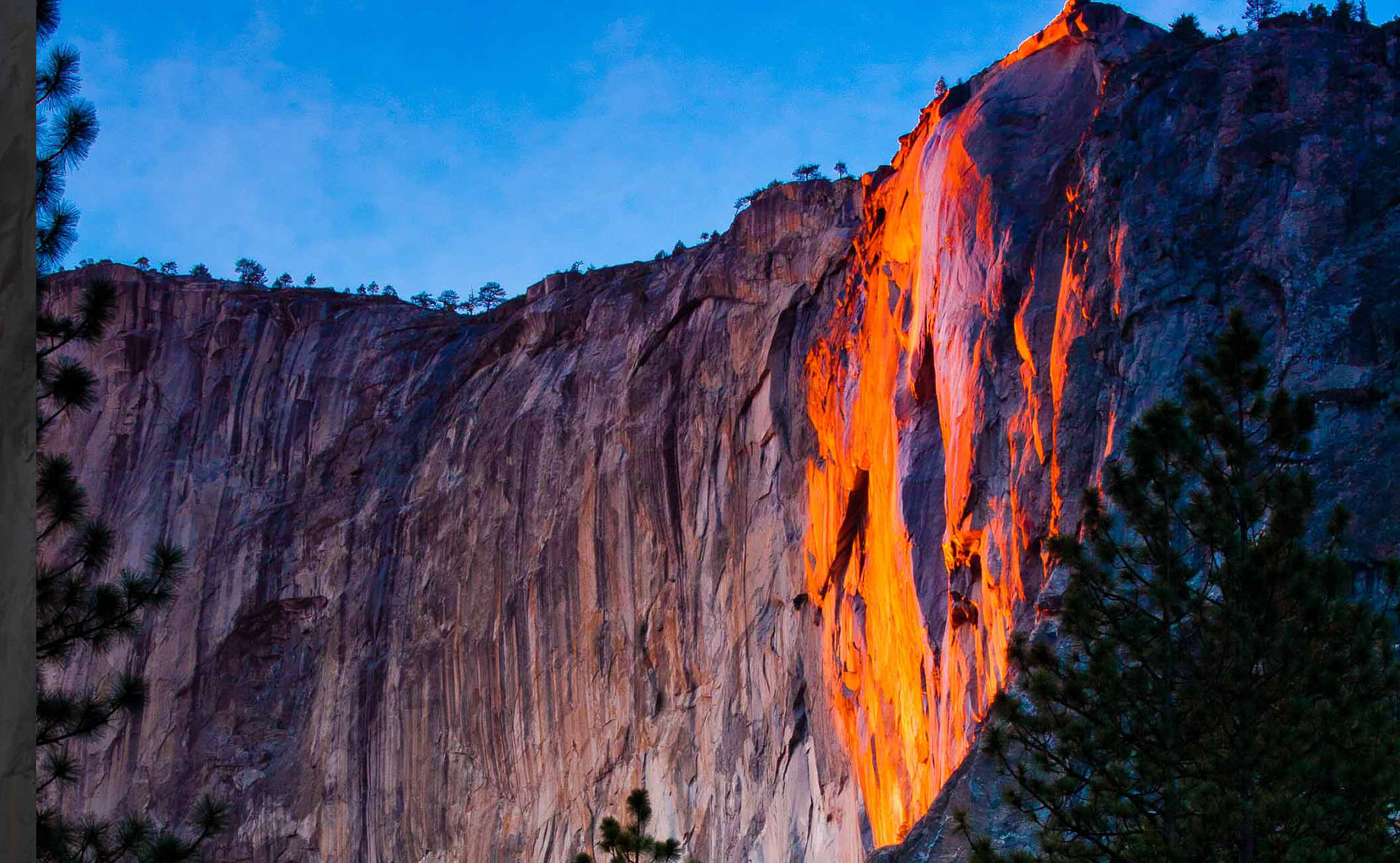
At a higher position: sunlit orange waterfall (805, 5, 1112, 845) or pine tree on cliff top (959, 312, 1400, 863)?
sunlit orange waterfall (805, 5, 1112, 845)

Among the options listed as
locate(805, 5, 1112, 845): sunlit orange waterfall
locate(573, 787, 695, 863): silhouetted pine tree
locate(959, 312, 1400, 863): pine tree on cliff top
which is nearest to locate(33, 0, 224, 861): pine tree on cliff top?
locate(573, 787, 695, 863): silhouetted pine tree

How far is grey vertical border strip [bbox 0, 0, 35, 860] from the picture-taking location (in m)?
4.33

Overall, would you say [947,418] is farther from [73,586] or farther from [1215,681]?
[73,586]

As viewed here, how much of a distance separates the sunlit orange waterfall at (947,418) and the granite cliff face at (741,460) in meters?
0.09

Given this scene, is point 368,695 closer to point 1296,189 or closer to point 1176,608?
point 1296,189

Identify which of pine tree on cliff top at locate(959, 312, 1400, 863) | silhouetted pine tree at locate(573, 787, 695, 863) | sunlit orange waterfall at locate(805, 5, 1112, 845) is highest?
sunlit orange waterfall at locate(805, 5, 1112, 845)

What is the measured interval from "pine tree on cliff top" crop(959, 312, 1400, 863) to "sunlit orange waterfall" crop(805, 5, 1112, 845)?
6803mm

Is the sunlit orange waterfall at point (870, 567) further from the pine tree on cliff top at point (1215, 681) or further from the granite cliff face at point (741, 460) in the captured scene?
the pine tree on cliff top at point (1215, 681)

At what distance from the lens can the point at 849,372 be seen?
109 ft

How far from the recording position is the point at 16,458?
442cm

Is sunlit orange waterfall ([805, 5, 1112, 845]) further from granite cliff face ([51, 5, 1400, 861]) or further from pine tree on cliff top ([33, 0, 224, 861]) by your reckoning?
pine tree on cliff top ([33, 0, 224, 861])

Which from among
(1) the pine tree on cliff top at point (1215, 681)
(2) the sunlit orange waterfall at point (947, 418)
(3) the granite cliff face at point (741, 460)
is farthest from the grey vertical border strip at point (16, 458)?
(2) the sunlit orange waterfall at point (947, 418)

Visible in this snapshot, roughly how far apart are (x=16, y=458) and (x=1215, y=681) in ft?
37.7

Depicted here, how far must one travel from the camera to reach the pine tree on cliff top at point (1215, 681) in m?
12.5
